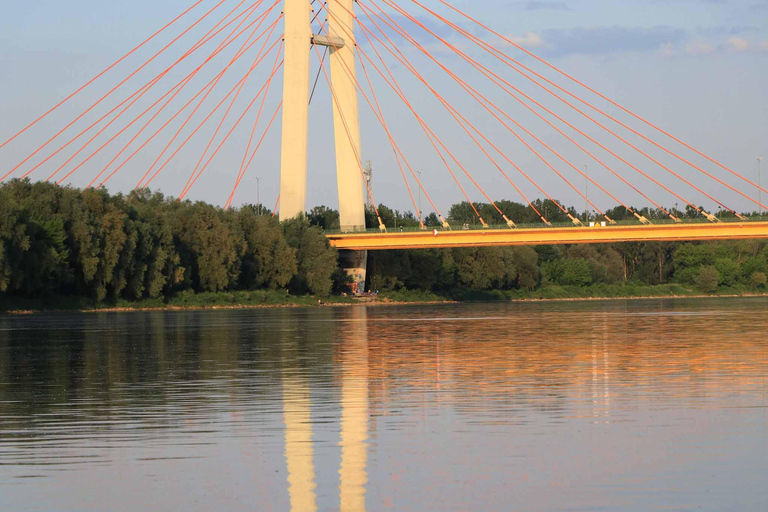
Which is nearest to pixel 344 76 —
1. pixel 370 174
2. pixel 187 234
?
pixel 187 234

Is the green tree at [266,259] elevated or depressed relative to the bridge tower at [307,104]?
depressed

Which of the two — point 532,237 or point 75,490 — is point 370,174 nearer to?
point 532,237

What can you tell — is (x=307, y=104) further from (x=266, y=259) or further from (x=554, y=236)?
(x=554, y=236)

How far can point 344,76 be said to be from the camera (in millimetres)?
83125

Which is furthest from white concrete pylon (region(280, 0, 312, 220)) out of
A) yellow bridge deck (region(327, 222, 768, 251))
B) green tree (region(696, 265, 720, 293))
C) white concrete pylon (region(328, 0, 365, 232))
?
green tree (region(696, 265, 720, 293))

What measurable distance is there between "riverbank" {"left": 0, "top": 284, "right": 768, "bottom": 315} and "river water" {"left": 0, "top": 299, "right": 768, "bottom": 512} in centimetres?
4362

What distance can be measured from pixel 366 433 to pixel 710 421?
14.6 feet

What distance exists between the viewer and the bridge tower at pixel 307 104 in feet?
265

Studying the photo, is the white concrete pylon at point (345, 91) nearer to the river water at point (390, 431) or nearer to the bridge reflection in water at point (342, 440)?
the river water at point (390, 431)

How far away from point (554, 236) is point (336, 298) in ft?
61.8

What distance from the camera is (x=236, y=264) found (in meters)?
83.5

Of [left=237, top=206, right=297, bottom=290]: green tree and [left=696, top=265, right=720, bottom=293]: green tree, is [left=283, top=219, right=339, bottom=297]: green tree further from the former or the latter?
[left=696, top=265, right=720, bottom=293]: green tree

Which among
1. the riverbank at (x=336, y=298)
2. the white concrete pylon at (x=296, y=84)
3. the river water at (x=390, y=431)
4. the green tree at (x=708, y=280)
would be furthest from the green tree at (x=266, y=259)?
the green tree at (x=708, y=280)

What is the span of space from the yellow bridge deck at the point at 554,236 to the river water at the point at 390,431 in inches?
2252
